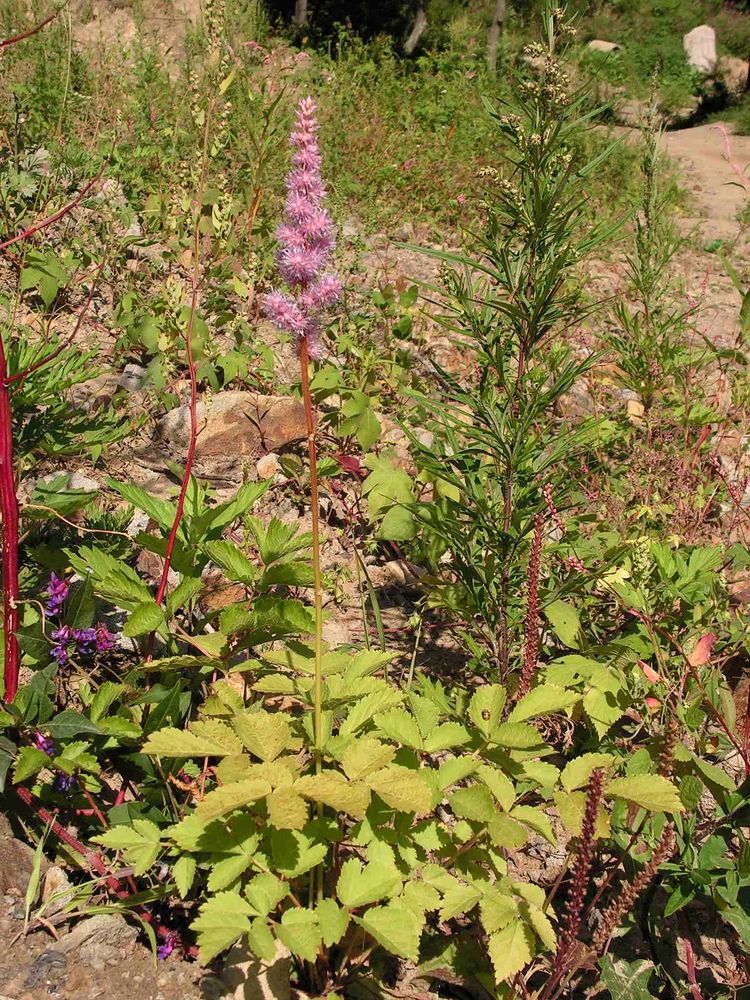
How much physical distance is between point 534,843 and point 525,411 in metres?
1.25

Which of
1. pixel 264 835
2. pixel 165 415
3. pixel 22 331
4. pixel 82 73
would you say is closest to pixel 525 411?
pixel 264 835

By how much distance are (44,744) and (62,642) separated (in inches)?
10.3

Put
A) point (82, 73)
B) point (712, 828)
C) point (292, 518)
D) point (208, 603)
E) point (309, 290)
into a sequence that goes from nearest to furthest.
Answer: point (309, 290) < point (712, 828) < point (208, 603) < point (292, 518) < point (82, 73)

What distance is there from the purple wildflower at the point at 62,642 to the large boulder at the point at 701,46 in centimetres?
2507

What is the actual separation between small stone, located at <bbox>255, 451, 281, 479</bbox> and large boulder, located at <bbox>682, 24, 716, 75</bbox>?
2331 centimetres

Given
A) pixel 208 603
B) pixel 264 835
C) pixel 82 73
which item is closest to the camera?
pixel 264 835

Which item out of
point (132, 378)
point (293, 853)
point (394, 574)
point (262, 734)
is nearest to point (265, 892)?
point (293, 853)

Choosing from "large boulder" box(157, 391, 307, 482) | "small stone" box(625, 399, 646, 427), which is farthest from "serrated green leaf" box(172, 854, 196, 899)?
"small stone" box(625, 399, 646, 427)

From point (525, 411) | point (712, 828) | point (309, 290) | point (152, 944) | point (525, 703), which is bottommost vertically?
point (152, 944)

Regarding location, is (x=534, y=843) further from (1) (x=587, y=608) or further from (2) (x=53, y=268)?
(2) (x=53, y=268)

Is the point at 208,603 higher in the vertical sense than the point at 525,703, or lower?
lower

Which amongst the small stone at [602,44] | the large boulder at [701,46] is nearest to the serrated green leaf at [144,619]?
the small stone at [602,44]

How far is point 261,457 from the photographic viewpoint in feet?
13.0

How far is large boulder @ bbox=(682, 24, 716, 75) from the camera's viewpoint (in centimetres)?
2291
